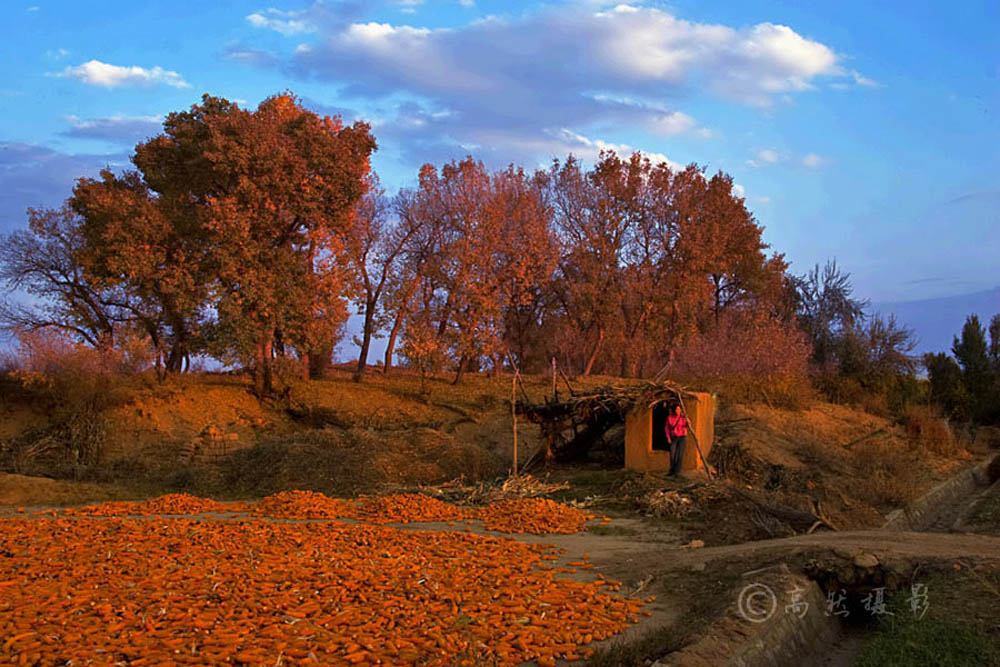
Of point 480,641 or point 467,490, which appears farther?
point 467,490

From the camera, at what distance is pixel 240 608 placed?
17.9 ft

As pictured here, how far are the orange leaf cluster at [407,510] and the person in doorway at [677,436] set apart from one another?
4.42 metres

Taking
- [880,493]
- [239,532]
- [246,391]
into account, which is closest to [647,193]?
[246,391]

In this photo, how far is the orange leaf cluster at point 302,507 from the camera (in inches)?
446

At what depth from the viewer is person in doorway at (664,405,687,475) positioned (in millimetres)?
14312

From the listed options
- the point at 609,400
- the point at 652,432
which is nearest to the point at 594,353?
the point at 609,400

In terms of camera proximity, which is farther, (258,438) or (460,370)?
(460,370)

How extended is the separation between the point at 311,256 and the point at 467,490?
1277cm

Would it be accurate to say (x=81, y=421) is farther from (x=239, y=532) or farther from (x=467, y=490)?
(x=239, y=532)

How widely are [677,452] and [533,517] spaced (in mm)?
4524

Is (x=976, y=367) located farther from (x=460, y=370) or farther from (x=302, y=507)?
(x=302, y=507)

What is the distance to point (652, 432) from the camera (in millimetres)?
15656

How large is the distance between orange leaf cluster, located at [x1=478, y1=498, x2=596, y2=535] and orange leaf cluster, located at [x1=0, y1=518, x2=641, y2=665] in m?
2.04

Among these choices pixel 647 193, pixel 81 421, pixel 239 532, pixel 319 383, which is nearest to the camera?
pixel 239 532
